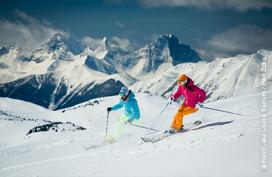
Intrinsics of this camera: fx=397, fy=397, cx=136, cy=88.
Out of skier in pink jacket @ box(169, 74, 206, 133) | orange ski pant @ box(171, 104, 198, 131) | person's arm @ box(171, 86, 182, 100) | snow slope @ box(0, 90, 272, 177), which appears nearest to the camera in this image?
snow slope @ box(0, 90, 272, 177)

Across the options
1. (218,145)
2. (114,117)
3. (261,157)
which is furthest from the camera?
(114,117)

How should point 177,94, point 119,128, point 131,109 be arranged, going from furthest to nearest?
point 119,128 < point 131,109 < point 177,94

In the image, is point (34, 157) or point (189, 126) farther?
point (34, 157)

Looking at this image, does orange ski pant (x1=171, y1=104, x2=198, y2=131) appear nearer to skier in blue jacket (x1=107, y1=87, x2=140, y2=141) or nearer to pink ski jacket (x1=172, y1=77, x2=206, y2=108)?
pink ski jacket (x1=172, y1=77, x2=206, y2=108)

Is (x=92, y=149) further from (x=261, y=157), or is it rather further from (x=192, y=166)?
(x=261, y=157)

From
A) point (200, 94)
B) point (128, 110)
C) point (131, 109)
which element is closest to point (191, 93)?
point (200, 94)

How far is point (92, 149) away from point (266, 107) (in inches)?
373

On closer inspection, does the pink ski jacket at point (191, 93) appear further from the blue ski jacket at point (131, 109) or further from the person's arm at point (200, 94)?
the blue ski jacket at point (131, 109)

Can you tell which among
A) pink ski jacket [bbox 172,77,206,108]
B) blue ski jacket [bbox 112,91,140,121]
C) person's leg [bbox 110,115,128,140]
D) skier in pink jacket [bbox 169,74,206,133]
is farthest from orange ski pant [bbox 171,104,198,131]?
person's leg [bbox 110,115,128,140]

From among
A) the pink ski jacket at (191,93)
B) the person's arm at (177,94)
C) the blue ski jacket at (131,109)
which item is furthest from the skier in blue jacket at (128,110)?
the pink ski jacket at (191,93)

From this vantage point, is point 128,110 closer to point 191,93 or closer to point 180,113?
point 180,113

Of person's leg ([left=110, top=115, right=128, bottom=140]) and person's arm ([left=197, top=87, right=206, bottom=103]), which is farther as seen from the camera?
person's leg ([left=110, top=115, right=128, bottom=140])

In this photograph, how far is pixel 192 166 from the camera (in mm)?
12406

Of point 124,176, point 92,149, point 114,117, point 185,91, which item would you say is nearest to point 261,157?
point 124,176
